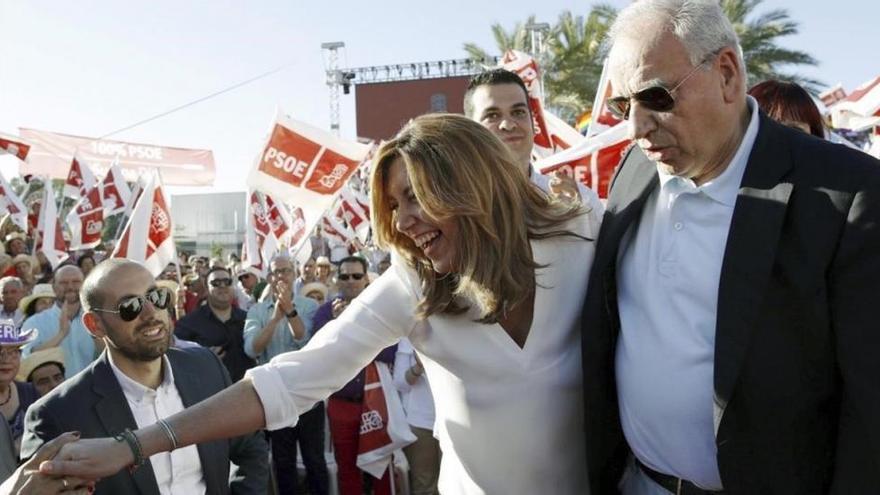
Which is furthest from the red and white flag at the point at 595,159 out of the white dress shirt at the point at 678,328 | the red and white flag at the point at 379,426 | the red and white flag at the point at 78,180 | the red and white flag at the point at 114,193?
the red and white flag at the point at 78,180

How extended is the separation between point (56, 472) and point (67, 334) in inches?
209

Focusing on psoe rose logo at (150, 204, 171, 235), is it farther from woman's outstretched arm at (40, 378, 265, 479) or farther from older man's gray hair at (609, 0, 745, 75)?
older man's gray hair at (609, 0, 745, 75)

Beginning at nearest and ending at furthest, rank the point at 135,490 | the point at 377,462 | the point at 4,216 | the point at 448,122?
the point at 448,122, the point at 135,490, the point at 377,462, the point at 4,216

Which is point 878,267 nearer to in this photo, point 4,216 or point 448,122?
point 448,122

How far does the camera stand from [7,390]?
504cm

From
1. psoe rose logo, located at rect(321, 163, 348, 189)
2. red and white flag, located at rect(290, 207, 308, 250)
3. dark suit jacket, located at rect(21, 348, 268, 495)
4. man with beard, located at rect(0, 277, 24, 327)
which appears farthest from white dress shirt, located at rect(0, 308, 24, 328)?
dark suit jacket, located at rect(21, 348, 268, 495)

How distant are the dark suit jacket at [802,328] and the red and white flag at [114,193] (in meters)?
12.0

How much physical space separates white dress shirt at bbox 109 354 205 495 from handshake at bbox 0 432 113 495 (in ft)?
4.16

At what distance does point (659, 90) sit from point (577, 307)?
67cm

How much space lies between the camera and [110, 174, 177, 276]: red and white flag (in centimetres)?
796

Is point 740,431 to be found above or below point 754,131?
below

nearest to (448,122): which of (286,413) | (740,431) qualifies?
(286,413)

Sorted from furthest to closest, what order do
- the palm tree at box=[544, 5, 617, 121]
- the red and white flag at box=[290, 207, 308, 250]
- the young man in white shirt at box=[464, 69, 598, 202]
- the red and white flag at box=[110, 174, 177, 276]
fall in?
the palm tree at box=[544, 5, 617, 121] → the red and white flag at box=[290, 207, 308, 250] → the red and white flag at box=[110, 174, 177, 276] → the young man in white shirt at box=[464, 69, 598, 202]

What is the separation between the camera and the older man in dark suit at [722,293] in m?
1.79
